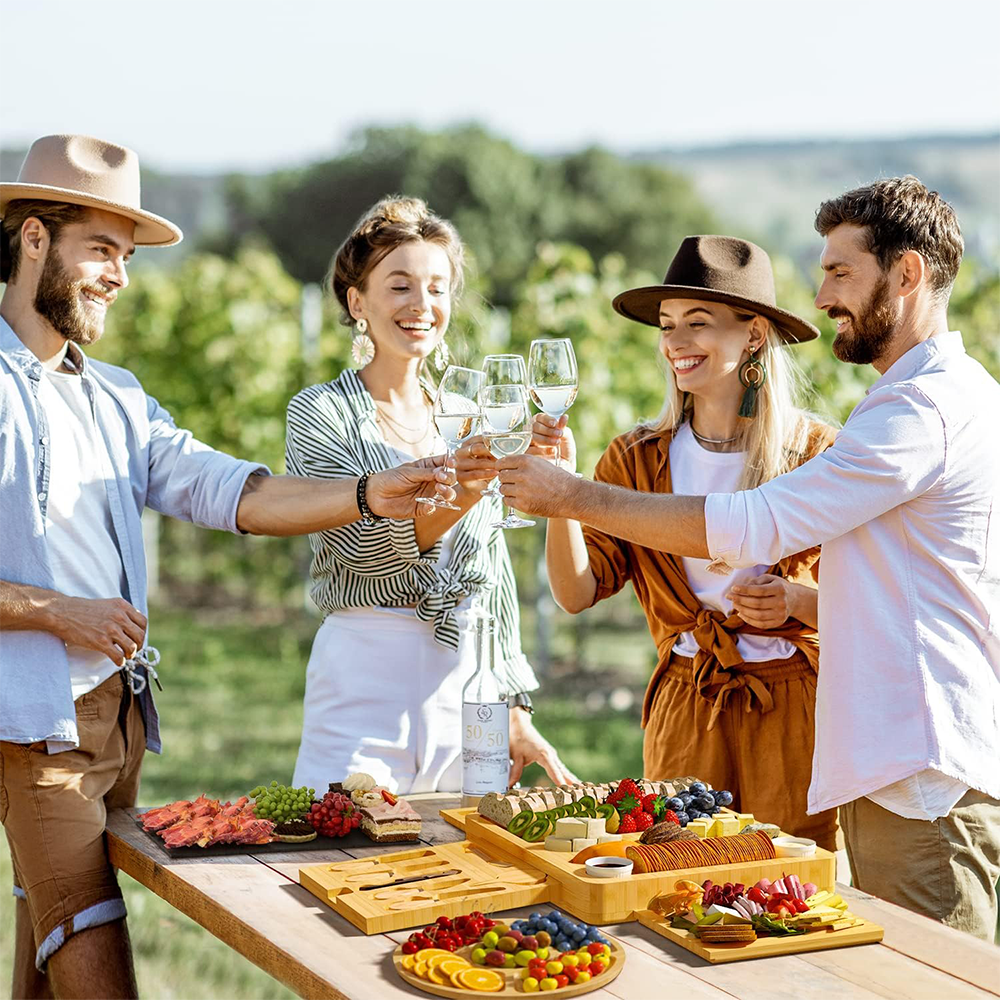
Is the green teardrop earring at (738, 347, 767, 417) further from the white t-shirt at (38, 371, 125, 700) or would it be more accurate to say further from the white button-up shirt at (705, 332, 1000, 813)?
the white t-shirt at (38, 371, 125, 700)

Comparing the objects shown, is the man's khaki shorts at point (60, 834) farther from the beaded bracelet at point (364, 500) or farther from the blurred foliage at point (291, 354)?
the blurred foliage at point (291, 354)

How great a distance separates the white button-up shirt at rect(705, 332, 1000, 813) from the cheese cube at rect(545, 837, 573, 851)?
0.57 meters

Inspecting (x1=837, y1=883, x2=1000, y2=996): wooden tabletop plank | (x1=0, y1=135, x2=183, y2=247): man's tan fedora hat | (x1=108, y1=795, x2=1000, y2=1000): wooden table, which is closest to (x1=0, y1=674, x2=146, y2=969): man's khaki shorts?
(x1=108, y1=795, x2=1000, y2=1000): wooden table

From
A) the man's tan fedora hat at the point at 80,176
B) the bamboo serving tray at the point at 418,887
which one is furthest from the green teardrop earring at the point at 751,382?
the man's tan fedora hat at the point at 80,176

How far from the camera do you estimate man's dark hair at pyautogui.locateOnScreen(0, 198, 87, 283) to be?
309 cm

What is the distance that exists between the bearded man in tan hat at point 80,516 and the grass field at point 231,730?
1.80 meters

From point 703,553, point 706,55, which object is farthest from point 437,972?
point 706,55

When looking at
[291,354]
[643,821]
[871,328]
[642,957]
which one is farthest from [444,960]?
[291,354]

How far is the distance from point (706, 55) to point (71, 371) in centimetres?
4048

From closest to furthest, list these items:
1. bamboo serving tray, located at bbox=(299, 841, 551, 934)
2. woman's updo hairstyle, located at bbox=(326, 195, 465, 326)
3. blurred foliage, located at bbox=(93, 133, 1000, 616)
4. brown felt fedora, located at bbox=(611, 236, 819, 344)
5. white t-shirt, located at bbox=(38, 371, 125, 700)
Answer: bamboo serving tray, located at bbox=(299, 841, 551, 934)
white t-shirt, located at bbox=(38, 371, 125, 700)
brown felt fedora, located at bbox=(611, 236, 819, 344)
woman's updo hairstyle, located at bbox=(326, 195, 465, 326)
blurred foliage, located at bbox=(93, 133, 1000, 616)

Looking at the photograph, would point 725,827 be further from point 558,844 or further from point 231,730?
point 231,730

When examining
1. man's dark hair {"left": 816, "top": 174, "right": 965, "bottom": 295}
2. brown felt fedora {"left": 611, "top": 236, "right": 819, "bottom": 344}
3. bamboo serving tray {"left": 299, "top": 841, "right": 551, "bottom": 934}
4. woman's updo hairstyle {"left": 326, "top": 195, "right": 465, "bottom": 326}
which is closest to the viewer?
bamboo serving tray {"left": 299, "top": 841, "right": 551, "bottom": 934}

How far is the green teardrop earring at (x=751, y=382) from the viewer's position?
324 centimetres

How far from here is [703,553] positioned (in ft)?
8.88
